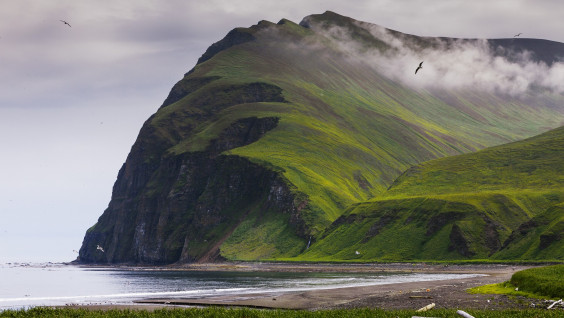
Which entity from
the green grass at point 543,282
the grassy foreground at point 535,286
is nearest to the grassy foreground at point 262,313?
the green grass at point 543,282

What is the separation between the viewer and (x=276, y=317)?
174 ft

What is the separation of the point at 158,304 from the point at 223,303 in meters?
9.35

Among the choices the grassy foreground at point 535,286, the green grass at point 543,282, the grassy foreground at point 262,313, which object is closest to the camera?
the grassy foreground at point 262,313

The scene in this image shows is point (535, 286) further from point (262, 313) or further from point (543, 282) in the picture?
point (262, 313)

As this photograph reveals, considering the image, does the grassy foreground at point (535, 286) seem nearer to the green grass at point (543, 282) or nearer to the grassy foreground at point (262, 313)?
the green grass at point (543, 282)

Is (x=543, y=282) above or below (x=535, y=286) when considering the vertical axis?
above

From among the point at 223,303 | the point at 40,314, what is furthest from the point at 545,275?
the point at 40,314

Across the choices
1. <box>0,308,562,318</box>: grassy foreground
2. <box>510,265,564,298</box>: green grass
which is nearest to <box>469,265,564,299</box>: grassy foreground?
<box>510,265,564,298</box>: green grass

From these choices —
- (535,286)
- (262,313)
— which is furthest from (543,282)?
(262,313)

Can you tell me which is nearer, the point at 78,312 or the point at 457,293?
the point at 78,312

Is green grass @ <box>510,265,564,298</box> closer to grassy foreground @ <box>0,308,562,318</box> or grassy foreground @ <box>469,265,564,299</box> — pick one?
grassy foreground @ <box>469,265,564,299</box>

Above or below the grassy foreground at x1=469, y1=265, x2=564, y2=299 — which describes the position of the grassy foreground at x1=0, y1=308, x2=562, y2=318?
above

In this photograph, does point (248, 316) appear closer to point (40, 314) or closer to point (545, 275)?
point (40, 314)

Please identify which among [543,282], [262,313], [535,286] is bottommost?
[535,286]
